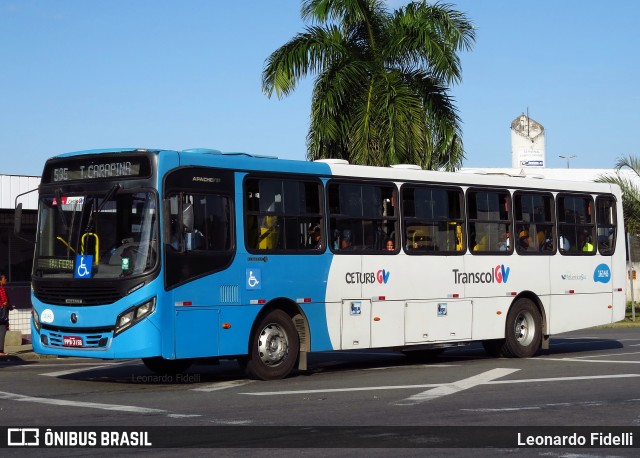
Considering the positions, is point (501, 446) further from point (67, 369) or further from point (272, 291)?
point (67, 369)

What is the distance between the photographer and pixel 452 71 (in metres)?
31.0

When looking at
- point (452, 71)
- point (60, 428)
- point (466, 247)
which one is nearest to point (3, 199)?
point (452, 71)

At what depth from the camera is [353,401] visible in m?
13.6

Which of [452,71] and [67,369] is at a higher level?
[452,71]

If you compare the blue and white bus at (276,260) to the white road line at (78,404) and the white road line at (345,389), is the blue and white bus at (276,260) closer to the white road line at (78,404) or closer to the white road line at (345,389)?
the white road line at (78,404)

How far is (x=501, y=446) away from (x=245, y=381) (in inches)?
272

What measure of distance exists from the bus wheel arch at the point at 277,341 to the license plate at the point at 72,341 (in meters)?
2.41

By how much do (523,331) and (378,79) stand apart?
11327mm

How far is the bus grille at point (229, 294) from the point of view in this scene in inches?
630

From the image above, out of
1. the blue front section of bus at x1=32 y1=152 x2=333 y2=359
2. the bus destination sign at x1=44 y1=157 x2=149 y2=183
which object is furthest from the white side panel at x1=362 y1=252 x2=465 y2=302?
the bus destination sign at x1=44 y1=157 x2=149 y2=183

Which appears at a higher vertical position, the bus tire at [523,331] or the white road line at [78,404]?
the bus tire at [523,331]

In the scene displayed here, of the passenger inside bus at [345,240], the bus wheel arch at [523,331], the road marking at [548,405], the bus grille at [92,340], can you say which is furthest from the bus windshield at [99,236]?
the bus wheel arch at [523,331]

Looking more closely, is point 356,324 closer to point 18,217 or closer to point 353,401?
point 353,401

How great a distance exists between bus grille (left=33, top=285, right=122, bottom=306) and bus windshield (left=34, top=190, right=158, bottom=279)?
0.57ft
